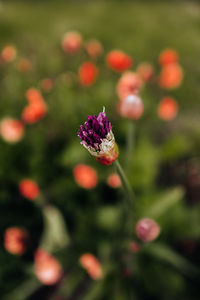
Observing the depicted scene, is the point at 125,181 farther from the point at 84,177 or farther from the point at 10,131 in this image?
the point at 10,131

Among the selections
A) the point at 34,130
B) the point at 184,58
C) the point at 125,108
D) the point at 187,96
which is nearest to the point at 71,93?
the point at 34,130

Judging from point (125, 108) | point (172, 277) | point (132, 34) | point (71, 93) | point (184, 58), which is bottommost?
point (172, 277)

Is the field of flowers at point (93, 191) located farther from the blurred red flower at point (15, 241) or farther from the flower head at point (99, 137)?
the flower head at point (99, 137)

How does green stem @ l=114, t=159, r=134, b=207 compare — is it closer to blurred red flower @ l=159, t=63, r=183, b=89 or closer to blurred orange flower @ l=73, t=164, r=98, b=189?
blurred orange flower @ l=73, t=164, r=98, b=189

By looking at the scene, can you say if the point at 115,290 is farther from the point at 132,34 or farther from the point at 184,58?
the point at 132,34

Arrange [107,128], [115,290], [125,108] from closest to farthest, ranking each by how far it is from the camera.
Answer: [107,128]
[125,108]
[115,290]

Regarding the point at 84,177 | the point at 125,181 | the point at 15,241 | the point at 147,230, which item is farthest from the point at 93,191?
the point at 125,181
